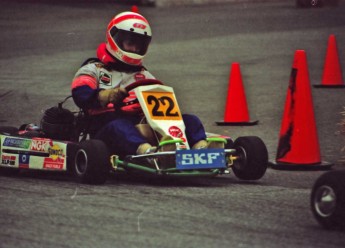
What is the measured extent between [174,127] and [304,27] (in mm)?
12638

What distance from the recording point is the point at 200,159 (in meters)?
8.44

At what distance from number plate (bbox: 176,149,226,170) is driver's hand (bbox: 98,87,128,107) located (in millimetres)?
831

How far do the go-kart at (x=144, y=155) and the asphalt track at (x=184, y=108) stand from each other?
0.44ft


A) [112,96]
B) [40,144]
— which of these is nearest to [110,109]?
[112,96]

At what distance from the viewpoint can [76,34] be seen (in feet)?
66.0

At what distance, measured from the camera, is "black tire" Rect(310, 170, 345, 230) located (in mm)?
6613

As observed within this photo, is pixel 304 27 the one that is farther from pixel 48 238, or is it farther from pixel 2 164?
pixel 48 238

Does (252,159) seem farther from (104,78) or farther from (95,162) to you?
(104,78)

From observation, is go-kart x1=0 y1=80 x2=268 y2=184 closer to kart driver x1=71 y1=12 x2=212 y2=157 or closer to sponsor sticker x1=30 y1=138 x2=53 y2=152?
sponsor sticker x1=30 y1=138 x2=53 y2=152

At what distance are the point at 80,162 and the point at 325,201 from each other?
8.30 feet

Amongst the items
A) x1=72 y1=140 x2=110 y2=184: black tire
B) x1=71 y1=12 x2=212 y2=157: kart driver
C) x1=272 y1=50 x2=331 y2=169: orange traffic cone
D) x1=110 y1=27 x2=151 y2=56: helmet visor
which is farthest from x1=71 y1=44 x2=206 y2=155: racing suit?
x1=272 y1=50 x2=331 y2=169: orange traffic cone

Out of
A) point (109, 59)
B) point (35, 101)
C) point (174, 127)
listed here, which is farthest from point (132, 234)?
point (35, 101)

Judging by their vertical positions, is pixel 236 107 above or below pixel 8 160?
above

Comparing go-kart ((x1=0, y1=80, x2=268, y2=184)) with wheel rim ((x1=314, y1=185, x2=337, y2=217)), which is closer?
wheel rim ((x1=314, y1=185, x2=337, y2=217))
